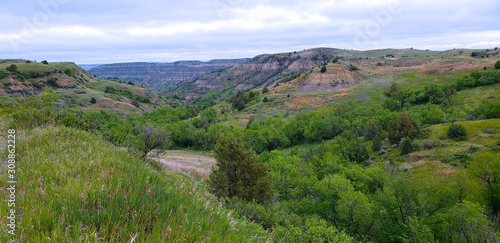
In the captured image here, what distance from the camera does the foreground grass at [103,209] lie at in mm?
2682

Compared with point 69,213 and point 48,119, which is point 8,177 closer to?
point 69,213

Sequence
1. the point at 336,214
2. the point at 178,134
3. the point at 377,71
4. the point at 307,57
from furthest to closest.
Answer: the point at 307,57
the point at 377,71
the point at 178,134
the point at 336,214

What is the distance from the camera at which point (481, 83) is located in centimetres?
6750

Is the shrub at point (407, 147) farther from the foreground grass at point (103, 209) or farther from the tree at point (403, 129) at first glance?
the foreground grass at point (103, 209)

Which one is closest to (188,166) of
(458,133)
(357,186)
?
(357,186)

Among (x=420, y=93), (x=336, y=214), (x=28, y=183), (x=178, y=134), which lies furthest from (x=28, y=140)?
(x=420, y=93)

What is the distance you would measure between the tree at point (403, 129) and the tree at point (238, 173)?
112 feet

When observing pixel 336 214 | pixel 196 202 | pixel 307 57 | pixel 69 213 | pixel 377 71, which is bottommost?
pixel 336 214

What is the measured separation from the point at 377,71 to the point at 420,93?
38224 mm

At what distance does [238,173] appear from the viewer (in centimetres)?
2039

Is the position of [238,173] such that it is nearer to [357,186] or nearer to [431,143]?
[357,186]

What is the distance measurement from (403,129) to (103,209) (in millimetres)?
49965

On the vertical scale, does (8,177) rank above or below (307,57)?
below

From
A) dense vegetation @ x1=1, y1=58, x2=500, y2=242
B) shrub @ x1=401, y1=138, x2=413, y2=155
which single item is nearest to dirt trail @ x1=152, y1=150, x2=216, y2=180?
dense vegetation @ x1=1, y1=58, x2=500, y2=242
